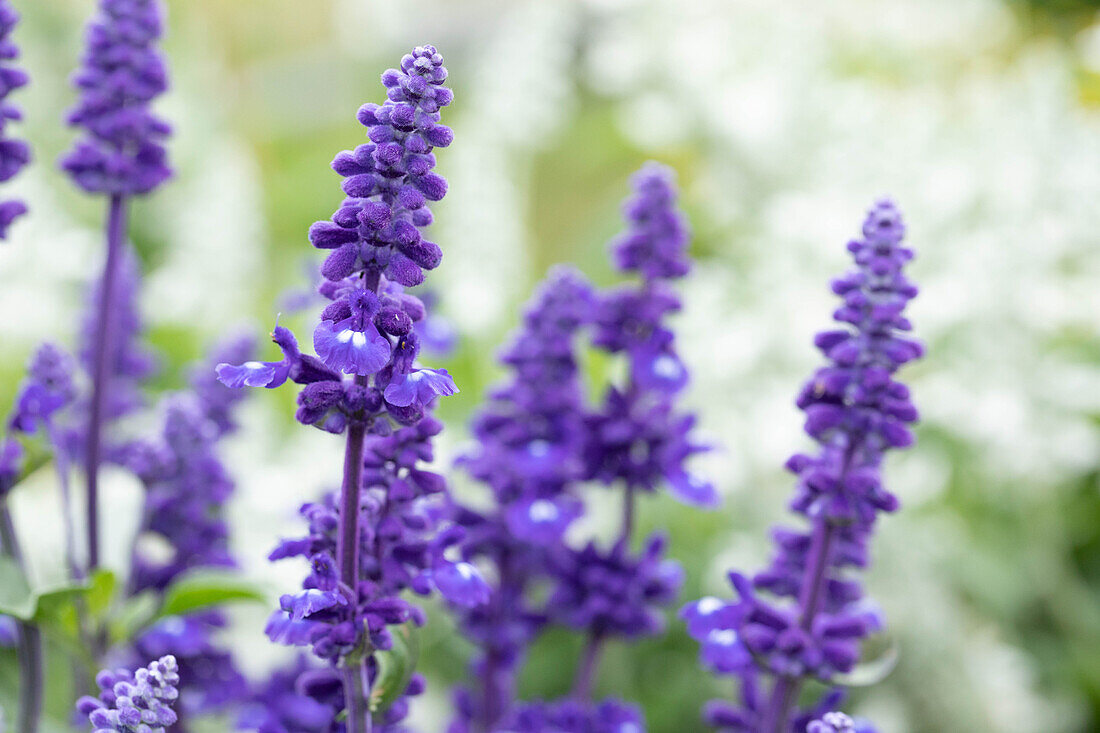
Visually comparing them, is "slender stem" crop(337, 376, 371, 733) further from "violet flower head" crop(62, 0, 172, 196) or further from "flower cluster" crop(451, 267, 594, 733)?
"violet flower head" crop(62, 0, 172, 196)

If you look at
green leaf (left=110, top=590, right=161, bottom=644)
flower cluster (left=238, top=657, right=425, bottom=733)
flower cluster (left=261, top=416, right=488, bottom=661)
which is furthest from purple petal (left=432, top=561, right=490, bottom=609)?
green leaf (left=110, top=590, right=161, bottom=644)

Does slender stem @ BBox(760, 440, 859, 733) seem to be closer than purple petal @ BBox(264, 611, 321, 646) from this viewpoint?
No

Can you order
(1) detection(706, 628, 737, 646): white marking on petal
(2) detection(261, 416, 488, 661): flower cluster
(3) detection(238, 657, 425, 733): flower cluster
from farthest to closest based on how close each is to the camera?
1. (1) detection(706, 628, 737, 646): white marking on petal
2. (3) detection(238, 657, 425, 733): flower cluster
3. (2) detection(261, 416, 488, 661): flower cluster

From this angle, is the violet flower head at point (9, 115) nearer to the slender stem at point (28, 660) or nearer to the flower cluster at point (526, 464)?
the slender stem at point (28, 660)

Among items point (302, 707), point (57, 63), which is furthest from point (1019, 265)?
point (57, 63)

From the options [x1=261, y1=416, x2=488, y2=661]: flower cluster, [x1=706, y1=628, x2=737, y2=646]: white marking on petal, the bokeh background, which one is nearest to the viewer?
[x1=261, y1=416, x2=488, y2=661]: flower cluster

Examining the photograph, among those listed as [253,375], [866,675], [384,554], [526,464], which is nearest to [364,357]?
[253,375]
